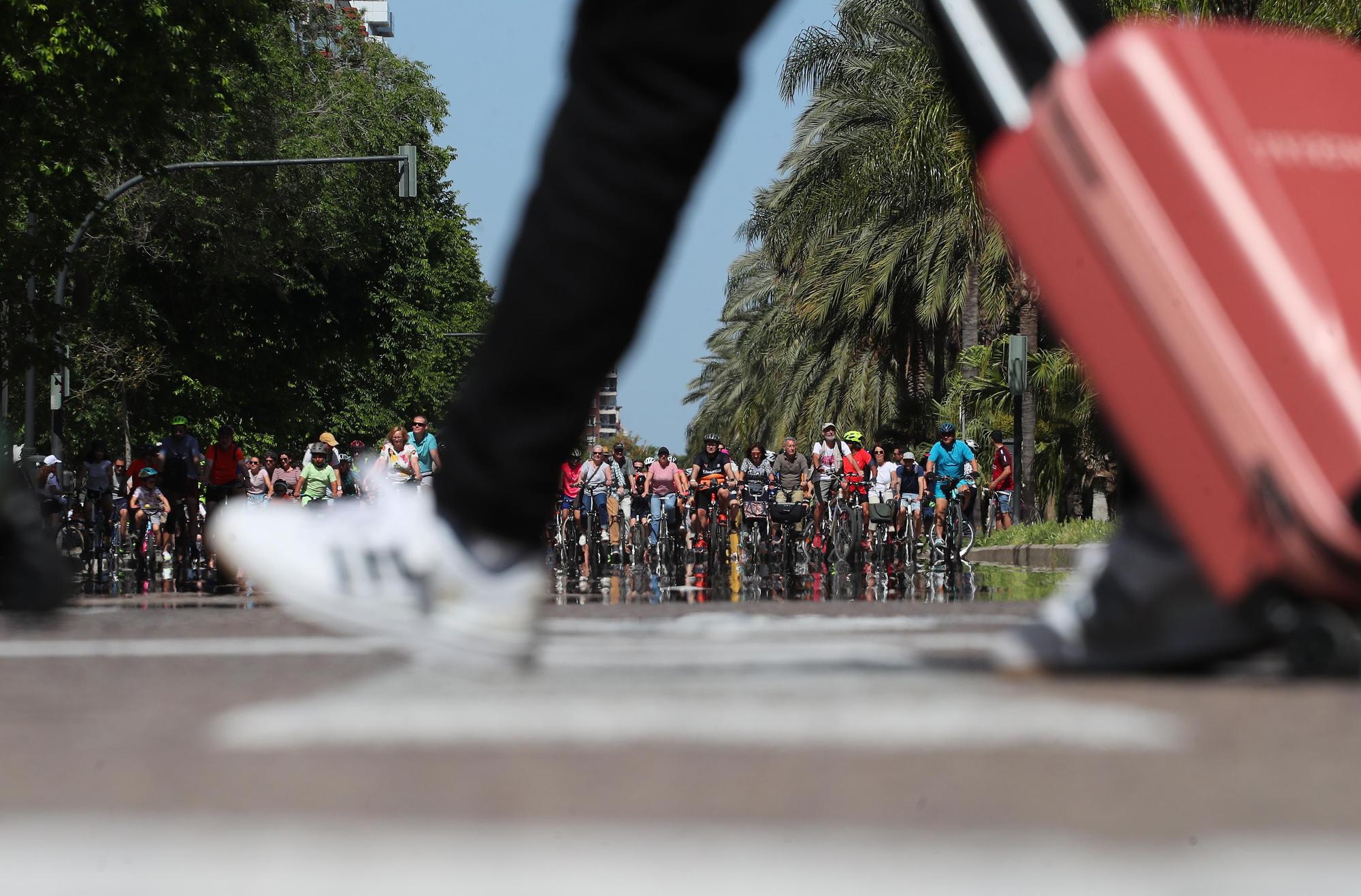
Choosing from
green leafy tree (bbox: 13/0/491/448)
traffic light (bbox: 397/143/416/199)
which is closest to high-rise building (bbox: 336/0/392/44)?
green leafy tree (bbox: 13/0/491/448)

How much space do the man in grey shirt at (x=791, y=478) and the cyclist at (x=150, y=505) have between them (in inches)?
321

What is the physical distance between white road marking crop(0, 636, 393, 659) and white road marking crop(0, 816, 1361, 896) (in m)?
1.99

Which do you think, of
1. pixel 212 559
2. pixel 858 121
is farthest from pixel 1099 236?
pixel 858 121

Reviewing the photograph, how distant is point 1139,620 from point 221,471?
22.2m

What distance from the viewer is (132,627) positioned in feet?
16.6

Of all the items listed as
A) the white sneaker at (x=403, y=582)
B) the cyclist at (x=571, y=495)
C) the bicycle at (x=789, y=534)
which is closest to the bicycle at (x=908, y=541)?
the bicycle at (x=789, y=534)

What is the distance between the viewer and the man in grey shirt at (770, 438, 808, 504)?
87.8 ft

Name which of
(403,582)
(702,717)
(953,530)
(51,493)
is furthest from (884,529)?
(702,717)

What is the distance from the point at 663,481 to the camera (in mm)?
29250

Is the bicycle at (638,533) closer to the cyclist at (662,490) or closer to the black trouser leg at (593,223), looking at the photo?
the cyclist at (662,490)

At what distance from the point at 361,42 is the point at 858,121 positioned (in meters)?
13.7

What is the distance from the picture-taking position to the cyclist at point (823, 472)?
26.7m

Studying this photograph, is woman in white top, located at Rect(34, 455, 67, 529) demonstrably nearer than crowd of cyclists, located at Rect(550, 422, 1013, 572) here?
Yes

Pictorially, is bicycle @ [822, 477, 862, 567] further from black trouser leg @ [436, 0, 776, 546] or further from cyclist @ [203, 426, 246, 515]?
black trouser leg @ [436, 0, 776, 546]
